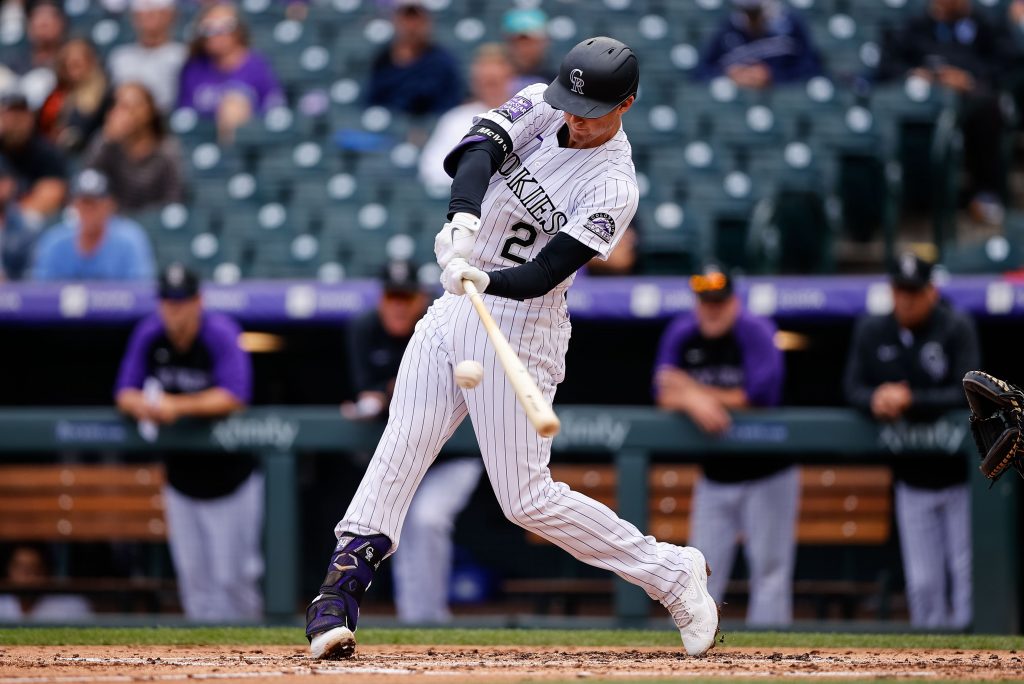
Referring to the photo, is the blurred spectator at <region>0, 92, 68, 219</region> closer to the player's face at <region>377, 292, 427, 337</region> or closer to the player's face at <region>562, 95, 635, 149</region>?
the player's face at <region>377, 292, 427, 337</region>

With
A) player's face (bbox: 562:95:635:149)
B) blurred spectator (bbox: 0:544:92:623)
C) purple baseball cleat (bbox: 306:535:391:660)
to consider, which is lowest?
blurred spectator (bbox: 0:544:92:623)

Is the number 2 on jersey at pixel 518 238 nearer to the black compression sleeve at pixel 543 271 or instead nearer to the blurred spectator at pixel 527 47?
the black compression sleeve at pixel 543 271

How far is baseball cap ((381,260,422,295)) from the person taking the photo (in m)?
6.42

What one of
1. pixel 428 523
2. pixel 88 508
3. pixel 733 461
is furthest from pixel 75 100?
pixel 733 461

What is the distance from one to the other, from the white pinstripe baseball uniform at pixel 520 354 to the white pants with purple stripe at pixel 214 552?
2.48m

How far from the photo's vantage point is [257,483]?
6.68 m

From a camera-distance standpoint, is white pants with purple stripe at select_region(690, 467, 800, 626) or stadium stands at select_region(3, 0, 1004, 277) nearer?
white pants with purple stripe at select_region(690, 467, 800, 626)

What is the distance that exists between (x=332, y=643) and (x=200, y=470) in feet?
8.73

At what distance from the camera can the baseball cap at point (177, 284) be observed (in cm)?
652

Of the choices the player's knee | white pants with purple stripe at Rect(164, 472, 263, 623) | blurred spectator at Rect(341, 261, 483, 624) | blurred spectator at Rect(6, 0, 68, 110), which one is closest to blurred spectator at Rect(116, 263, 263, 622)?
white pants with purple stripe at Rect(164, 472, 263, 623)

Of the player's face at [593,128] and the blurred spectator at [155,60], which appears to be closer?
the player's face at [593,128]

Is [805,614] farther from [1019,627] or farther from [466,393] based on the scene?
[466,393]

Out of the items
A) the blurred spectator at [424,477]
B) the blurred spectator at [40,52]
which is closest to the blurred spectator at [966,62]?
the blurred spectator at [424,477]

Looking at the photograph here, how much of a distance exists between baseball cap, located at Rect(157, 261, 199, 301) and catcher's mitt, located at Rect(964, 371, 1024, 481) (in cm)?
338
